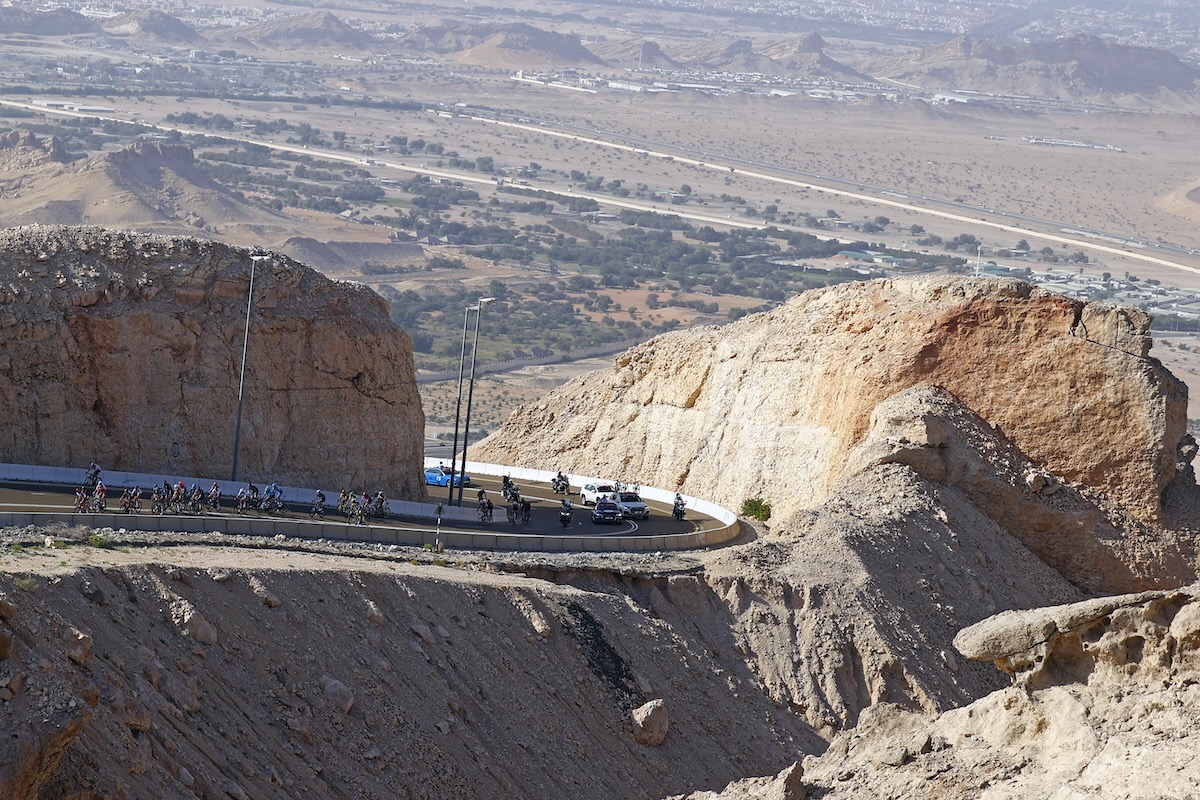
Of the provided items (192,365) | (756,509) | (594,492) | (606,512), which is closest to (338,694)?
(192,365)

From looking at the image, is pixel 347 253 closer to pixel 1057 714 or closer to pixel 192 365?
pixel 192 365

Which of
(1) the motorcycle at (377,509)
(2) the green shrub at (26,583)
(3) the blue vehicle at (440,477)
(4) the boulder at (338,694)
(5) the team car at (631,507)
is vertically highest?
(2) the green shrub at (26,583)

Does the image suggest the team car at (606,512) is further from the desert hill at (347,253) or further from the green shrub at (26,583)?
the desert hill at (347,253)

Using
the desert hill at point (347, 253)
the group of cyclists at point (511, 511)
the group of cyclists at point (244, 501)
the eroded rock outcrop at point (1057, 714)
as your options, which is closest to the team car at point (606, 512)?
the group of cyclists at point (244, 501)

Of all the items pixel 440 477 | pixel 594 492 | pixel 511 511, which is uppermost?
pixel 511 511

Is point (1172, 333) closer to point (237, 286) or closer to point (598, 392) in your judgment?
point (598, 392)

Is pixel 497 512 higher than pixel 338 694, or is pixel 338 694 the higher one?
pixel 338 694

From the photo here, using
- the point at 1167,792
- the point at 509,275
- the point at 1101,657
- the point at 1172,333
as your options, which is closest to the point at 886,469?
the point at 1101,657

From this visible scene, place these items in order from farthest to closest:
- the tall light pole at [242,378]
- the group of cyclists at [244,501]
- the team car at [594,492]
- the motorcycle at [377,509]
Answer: the team car at [594,492] → the tall light pole at [242,378] → the motorcycle at [377,509] → the group of cyclists at [244,501]
